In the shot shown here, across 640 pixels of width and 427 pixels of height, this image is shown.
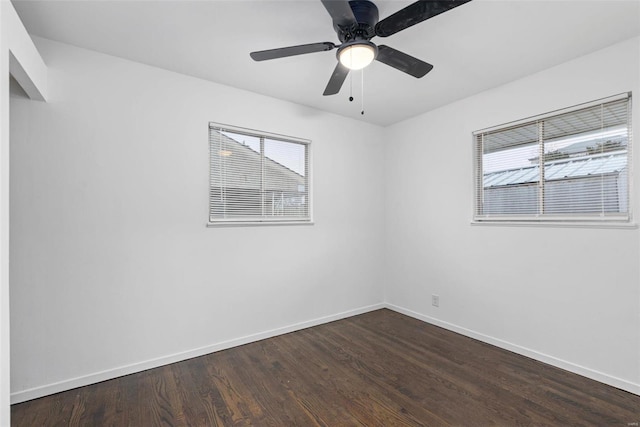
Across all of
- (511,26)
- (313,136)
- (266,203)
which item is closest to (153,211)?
(266,203)

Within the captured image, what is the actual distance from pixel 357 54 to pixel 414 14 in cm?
41

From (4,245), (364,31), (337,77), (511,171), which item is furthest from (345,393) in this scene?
(511,171)

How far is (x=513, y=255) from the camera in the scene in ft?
9.31

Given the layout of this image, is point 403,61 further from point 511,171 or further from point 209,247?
point 209,247

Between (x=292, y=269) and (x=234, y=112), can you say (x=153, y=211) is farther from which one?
(x=292, y=269)

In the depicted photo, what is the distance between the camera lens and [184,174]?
2.70 metres

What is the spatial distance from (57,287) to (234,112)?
6.82ft

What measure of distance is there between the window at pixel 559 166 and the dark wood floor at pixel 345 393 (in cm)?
136

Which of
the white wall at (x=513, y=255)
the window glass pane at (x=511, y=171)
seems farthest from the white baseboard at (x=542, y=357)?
the window glass pane at (x=511, y=171)

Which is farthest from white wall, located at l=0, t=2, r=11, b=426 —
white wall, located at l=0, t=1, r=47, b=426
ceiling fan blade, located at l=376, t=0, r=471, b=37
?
ceiling fan blade, located at l=376, t=0, r=471, b=37

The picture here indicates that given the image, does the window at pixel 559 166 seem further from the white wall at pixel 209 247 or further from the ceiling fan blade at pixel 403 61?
the ceiling fan blade at pixel 403 61

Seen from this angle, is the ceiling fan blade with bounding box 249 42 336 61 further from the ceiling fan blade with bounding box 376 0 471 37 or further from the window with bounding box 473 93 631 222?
the window with bounding box 473 93 631 222

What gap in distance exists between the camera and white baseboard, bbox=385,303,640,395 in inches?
86.0

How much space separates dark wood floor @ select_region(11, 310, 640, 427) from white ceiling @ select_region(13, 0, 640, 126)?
260 centimetres
